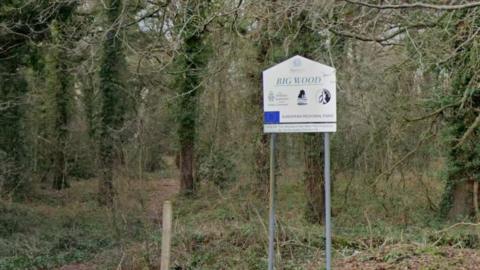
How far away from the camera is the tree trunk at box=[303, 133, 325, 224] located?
12.5 meters

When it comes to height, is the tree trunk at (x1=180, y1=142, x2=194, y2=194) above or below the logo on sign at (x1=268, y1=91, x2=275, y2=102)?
below

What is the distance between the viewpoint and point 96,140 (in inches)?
682

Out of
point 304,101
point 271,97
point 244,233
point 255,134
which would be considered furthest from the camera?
point 255,134

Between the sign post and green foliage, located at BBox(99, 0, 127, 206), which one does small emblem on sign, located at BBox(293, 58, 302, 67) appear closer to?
the sign post

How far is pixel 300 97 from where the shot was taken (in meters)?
5.88

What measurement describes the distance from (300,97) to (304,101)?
0.22ft

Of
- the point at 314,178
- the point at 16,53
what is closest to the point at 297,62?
the point at 314,178

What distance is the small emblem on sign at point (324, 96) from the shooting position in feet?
18.8

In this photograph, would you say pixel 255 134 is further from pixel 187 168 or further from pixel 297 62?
pixel 187 168

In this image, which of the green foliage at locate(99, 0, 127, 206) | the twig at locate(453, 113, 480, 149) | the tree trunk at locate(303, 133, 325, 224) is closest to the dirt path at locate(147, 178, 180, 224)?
the green foliage at locate(99, 0, 127, 206)

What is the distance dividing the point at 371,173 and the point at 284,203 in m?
2.85

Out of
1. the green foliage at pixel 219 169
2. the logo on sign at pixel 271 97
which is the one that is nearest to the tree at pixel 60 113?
the green foliage at pixel 219 169

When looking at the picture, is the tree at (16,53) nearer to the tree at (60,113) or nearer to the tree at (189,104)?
the tree at (60,113)

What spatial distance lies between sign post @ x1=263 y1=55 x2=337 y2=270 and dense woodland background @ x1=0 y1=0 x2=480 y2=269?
64.9 inches
